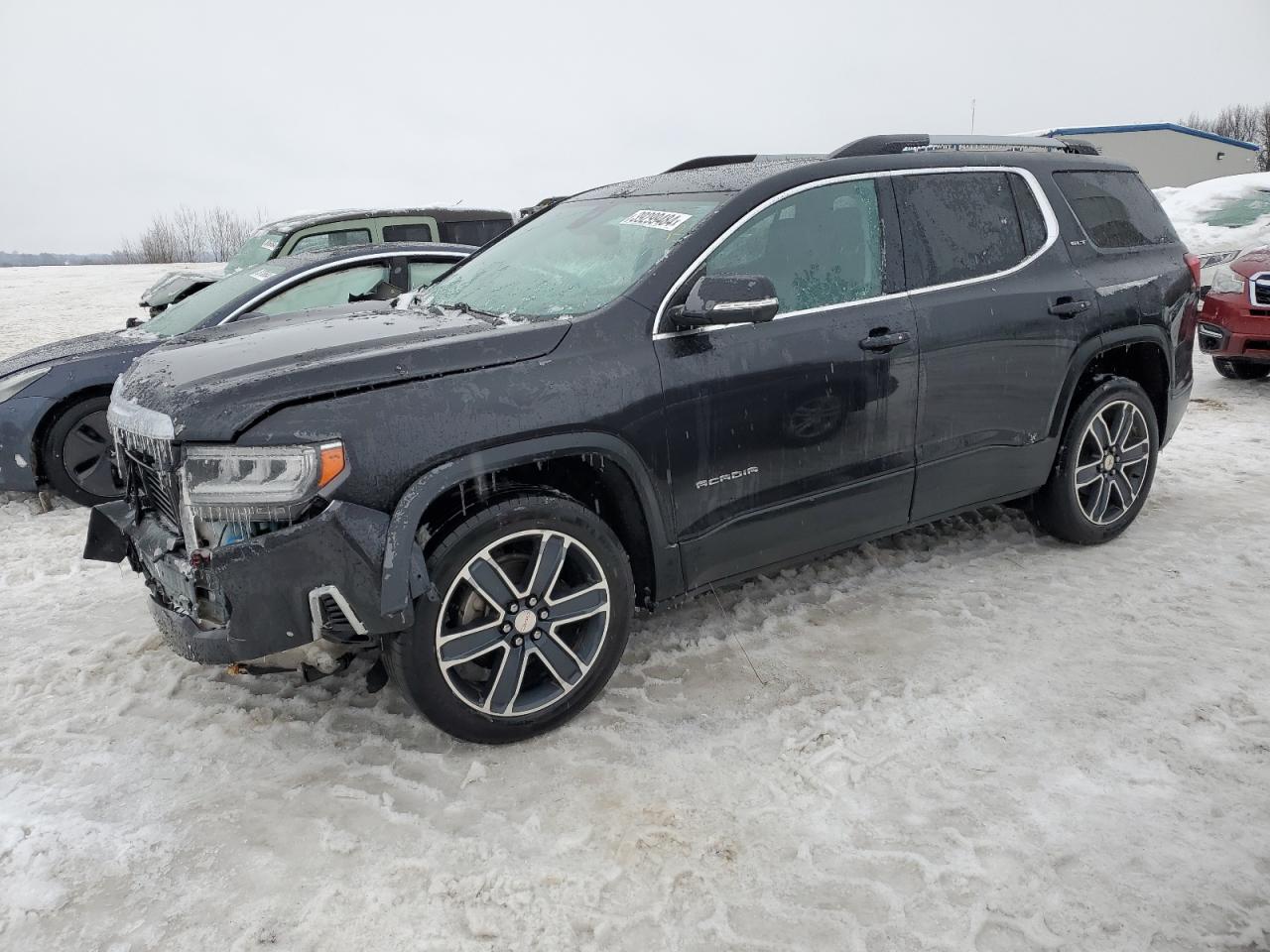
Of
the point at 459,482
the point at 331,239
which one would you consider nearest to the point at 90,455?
the point at 459,482

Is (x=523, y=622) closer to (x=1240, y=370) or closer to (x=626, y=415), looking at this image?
(x=626, y=415)

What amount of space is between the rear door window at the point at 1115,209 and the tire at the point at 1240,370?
4744mm

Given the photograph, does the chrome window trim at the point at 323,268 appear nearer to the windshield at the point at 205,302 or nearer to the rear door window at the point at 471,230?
the windshield at the point at 205,302

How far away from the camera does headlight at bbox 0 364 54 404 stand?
5547mm

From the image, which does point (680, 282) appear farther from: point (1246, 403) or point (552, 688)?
point (1246, 403)

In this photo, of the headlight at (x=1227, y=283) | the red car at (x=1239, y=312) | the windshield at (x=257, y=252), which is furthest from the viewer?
the windshield at (x=257, y=252)

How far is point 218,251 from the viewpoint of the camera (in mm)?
45125

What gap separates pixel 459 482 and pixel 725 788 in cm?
123

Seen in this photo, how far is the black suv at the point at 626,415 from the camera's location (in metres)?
2.68

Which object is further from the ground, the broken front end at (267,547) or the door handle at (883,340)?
the door handle at (883,340)

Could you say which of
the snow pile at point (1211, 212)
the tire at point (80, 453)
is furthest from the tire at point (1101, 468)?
the snow pile at point (1211, 212)

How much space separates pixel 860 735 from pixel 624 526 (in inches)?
41.5

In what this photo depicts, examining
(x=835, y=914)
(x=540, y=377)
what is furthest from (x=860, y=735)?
(x=540, y=377)

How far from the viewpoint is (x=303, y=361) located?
2.84m
